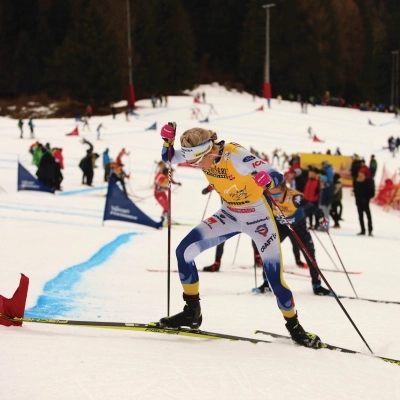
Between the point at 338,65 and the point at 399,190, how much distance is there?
5358 centimetres

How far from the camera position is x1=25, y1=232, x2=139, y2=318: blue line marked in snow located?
5.52 m

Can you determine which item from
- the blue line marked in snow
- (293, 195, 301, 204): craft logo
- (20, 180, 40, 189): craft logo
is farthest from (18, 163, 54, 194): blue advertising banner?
(293, 195, 301, 204): craft logo

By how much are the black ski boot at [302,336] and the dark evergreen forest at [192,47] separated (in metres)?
43.9

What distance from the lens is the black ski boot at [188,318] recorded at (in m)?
4.48

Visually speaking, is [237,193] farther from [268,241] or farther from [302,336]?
[302,336]

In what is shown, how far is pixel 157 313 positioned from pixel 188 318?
131 centimetres

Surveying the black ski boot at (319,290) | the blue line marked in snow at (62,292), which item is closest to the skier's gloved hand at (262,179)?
the blue line marked in snow at (62,292)

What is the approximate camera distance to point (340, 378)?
3631 mm

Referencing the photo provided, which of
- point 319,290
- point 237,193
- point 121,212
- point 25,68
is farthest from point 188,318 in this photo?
point 25,68

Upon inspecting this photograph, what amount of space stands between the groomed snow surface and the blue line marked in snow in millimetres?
19

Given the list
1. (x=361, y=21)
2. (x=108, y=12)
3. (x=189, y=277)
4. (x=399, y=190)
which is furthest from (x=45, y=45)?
(x=189, y=277)

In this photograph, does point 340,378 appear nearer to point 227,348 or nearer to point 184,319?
point 227,348

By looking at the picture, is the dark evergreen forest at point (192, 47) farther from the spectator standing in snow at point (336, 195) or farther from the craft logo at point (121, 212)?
the craft logo at point (121, 212)

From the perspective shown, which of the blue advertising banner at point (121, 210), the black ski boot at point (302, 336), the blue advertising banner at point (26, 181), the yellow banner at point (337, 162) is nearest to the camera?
the black ski boot at point (302, 336)
